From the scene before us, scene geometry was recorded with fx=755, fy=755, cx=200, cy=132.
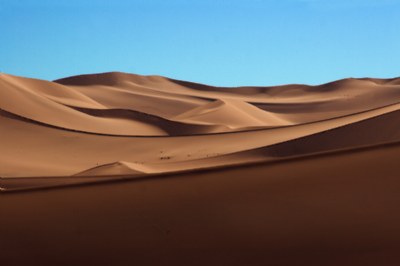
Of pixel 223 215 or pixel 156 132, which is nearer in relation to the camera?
pixel 223 215

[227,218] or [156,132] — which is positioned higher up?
[156,132]

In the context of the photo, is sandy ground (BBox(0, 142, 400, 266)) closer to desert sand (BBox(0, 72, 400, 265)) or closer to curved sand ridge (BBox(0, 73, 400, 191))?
desert sand (BBox(0, 72, 400, 265))

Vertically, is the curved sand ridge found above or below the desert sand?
above

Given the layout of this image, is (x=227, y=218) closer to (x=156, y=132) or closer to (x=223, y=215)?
(x=223, y=215)

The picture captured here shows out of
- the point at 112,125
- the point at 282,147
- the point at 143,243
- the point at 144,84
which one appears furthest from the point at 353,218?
the point at 144,84

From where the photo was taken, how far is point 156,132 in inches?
1287

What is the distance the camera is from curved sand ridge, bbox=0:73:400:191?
17.4 m

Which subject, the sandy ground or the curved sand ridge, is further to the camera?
the curved sand ridge

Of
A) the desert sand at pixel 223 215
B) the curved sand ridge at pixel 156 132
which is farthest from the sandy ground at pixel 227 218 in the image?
the curved sand ridge at pixel 156 132

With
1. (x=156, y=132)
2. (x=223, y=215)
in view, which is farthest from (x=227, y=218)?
(x=156, y=132)

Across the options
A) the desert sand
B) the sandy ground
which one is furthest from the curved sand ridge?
the sandy ground

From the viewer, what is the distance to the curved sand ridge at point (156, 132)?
17438 mm

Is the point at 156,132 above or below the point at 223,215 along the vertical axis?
above

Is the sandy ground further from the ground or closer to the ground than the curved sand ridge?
closer to the ground
